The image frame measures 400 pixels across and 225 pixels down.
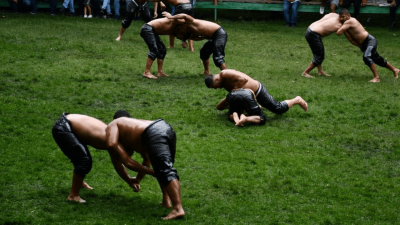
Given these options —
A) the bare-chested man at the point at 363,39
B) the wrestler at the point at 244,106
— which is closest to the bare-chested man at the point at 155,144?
the wrestler at the point at 244,106

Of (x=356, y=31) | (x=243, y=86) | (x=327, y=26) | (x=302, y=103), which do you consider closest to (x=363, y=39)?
(x=356, y=31)

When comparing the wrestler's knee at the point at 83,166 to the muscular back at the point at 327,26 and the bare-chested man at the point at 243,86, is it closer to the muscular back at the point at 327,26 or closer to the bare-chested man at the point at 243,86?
the bare-chested man at the point at 243,86

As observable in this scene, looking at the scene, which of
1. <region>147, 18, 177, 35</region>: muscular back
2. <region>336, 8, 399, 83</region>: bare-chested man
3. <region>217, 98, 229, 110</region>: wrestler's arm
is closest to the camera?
<region>217, 98, 229, 110</region>: wrestler's arm

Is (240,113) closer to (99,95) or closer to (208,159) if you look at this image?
(208,159)

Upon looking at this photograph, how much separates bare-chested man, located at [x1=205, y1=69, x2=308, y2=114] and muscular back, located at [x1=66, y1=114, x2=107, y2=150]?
330cm

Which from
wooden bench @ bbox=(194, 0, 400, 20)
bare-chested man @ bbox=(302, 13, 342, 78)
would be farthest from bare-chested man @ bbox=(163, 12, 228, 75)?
wooden bench @ bbox=(194, 0, 400, 20)

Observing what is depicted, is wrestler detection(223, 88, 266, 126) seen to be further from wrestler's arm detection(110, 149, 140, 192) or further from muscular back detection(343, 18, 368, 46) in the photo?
muscular back detection(343, 18, 368, 46)

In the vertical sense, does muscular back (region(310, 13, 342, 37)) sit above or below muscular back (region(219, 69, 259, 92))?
above

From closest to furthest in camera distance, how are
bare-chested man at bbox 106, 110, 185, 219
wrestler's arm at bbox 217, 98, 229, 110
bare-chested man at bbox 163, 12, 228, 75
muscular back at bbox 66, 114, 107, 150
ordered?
bare-chested man at bbox 106, 110, 185, 219, muscular back at bbox 66, 114, 107, 150, wrestler's arm at bbox 217, 98, 229, 110, bare-chested man at bbox 163, 12, 228, 75

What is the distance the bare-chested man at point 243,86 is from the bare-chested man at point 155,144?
3.26m

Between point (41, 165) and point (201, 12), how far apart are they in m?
14.4

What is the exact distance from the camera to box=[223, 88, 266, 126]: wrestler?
8414 mm

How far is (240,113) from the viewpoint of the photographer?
343 inches

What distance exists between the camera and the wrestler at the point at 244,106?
27.6ft
